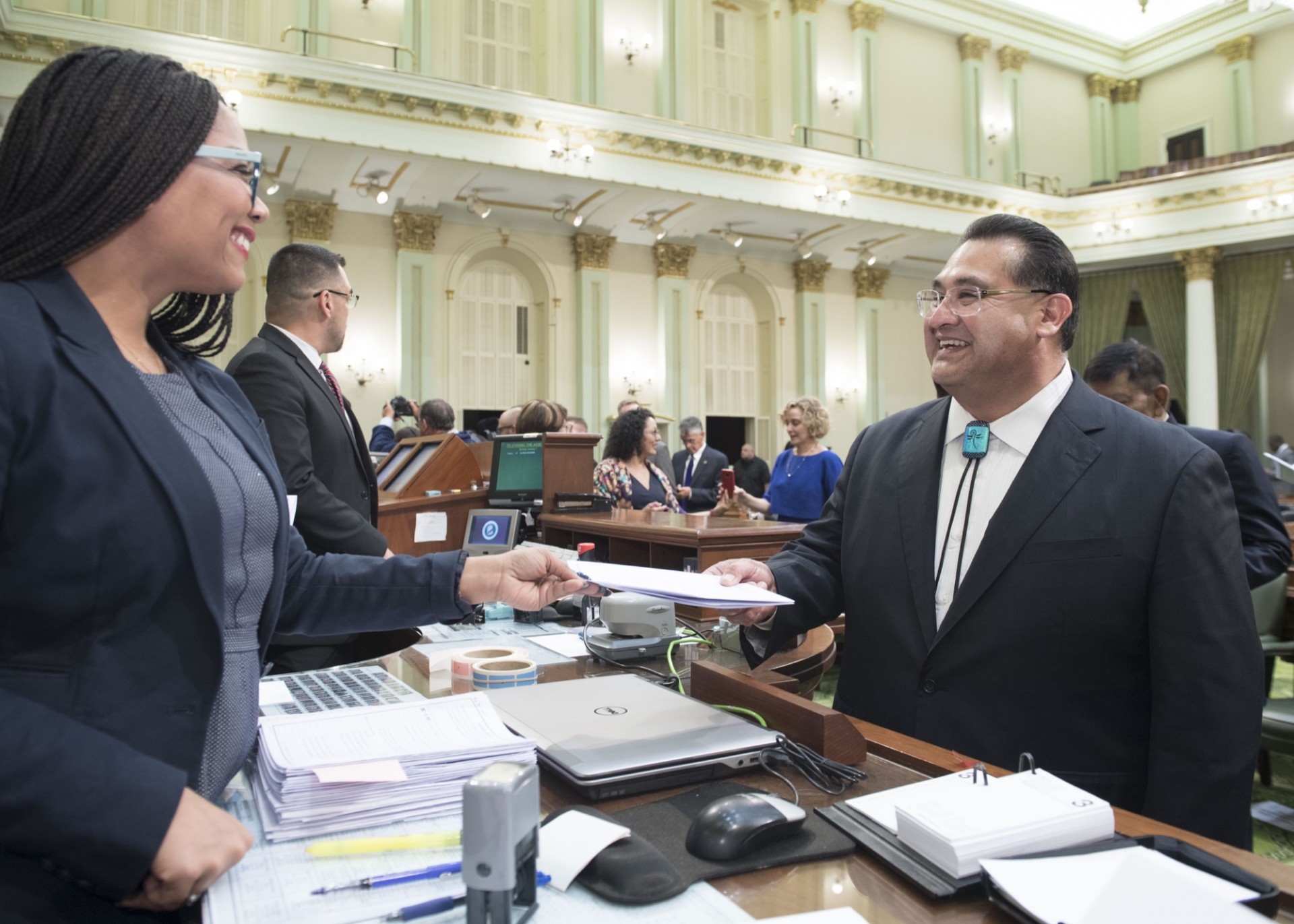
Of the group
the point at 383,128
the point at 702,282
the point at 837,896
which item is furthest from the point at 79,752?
the point at 702,282

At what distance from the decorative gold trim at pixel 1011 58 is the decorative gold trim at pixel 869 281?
417 centimetres

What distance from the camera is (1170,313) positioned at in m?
14.3

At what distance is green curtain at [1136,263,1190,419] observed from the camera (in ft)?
46.8

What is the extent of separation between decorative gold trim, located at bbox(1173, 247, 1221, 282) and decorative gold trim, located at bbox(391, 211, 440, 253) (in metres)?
10.5

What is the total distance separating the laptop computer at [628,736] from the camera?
1.15 m

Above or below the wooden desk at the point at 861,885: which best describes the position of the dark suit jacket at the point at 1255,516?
above

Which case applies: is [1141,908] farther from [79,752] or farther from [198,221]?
[198,221]

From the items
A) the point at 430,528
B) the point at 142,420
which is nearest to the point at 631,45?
the point at 430,528

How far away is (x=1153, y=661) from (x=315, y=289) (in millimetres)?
2307

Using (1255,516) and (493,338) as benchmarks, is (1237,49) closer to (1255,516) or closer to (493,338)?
(493,338)

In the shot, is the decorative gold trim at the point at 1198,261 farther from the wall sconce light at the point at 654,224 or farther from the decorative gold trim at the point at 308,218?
the decorative gold trim at the point at 308,218

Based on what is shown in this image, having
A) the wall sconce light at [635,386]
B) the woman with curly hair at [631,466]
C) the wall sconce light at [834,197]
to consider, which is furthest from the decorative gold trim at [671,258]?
the woman with curly hair at [631,466]

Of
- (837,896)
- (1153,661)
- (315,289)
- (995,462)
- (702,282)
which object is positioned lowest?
(837,896)

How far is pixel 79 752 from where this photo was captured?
2.60ft
